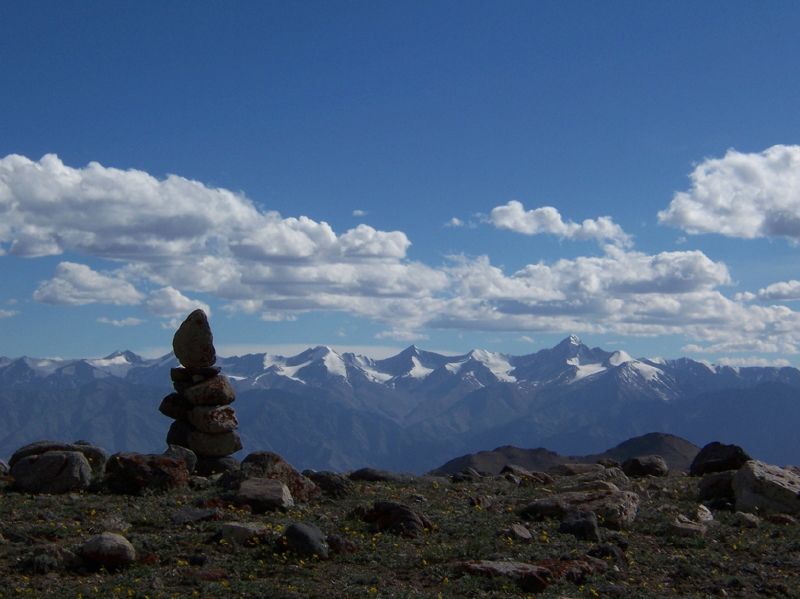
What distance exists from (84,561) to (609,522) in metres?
16.1

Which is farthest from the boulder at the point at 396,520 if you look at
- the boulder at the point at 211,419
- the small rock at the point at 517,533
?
the boulder at the point at 211,419

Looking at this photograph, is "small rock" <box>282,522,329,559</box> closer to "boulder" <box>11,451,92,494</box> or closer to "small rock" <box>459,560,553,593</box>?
"small rock" <box>459,560,553,593</box>

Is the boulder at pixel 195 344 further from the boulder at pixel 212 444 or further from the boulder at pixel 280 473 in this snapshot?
the boulder at pixel 280 473

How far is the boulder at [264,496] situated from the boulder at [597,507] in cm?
791

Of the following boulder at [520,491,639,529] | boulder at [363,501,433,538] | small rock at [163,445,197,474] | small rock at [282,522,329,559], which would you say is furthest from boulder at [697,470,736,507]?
small rock at [163,445,197,474]

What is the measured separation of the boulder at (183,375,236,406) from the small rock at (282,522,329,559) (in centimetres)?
1818

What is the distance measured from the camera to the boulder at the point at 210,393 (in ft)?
139

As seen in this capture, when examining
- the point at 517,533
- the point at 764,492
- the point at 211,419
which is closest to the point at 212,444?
the point at 211,419

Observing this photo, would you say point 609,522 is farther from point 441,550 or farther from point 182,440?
point 182,440

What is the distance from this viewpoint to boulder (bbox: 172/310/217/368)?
44.1 metres

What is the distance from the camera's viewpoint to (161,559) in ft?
78.1

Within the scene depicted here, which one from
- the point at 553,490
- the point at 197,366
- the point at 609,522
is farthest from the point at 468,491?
the point at 197,366

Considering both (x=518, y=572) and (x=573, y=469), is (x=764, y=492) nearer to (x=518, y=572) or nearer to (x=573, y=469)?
(x=573, y=469)

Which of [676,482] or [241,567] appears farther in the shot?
[676,482]
